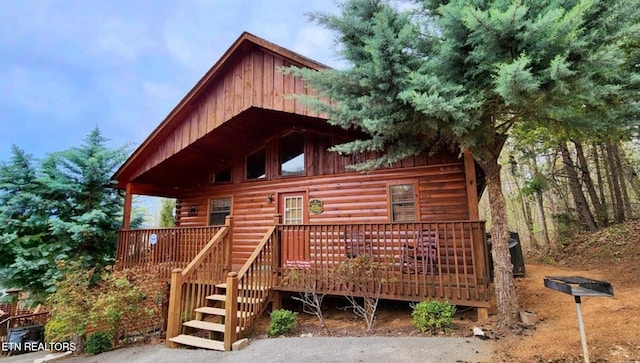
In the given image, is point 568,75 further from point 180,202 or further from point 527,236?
point 527,236

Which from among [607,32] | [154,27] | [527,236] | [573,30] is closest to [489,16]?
[573,30]

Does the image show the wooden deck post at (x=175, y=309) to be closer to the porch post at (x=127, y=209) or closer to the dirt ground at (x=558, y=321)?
the dirt ground at (x=558, y=321)

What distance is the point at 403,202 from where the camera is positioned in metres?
7.13

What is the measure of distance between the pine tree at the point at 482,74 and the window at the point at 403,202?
2.06 meters

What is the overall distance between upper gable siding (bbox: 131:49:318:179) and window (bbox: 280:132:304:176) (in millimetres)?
1658

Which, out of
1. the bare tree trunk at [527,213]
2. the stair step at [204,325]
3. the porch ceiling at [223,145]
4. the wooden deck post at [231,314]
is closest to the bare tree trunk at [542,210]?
the bare tree trunk at [527,213]

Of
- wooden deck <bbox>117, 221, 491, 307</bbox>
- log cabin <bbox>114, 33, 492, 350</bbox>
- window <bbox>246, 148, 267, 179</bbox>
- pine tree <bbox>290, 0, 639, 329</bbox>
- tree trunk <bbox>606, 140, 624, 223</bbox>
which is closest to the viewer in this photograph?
pine tree <bbox>290, 0, 639, 329</bbox>

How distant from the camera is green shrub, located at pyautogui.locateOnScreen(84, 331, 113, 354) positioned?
5871 millimetres

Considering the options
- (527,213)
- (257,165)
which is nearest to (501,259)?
(257,165)

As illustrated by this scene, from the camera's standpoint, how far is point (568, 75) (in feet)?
11.0

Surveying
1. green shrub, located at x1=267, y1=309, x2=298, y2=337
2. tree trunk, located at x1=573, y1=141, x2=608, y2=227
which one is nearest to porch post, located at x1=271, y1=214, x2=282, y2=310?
green shrub, located at x1=267, y1=309, x2=298, y2=337

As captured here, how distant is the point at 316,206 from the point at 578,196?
1040 centimetres

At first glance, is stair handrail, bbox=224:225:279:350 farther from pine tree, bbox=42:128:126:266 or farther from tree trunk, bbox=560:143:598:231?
tree trunk, bbox=560:143:598:231

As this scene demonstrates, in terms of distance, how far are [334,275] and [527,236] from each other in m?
15.3
